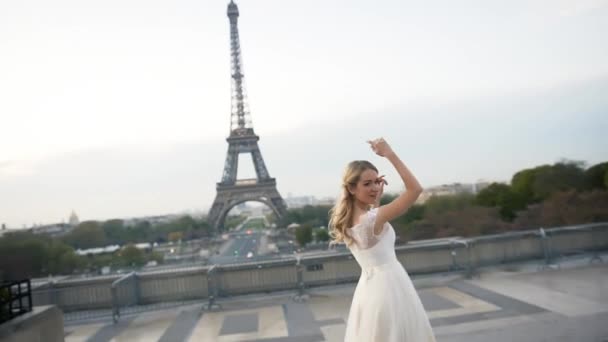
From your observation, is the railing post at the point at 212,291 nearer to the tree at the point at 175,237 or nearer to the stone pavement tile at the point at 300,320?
the stone pavement tile at the point at 300,320

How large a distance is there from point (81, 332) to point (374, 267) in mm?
6610

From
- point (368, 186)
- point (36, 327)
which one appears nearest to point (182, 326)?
point (36, 327)

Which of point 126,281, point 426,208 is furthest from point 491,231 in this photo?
point 126,281

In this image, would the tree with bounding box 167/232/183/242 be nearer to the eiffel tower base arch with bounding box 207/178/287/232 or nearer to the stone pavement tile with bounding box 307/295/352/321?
the eiffel tower base arch with bounding box 207/178/287/232

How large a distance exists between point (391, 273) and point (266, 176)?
166 feet

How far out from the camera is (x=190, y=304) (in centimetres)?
908

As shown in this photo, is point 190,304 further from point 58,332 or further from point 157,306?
point 58,332

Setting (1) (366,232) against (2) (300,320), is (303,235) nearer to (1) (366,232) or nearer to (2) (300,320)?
(2) (300,320)

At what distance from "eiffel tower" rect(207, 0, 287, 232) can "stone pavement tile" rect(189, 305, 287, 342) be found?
1728 inches

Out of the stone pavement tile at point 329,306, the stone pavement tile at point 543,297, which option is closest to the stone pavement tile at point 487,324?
the stone pavement tile at point 543,297

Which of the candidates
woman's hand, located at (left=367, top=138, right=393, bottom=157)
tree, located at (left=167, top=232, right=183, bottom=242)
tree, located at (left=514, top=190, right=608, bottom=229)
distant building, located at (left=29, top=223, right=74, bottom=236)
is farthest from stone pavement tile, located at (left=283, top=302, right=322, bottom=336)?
tree, located at (left=167, top=232, right=183, bottom=242)

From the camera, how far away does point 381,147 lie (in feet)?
8.32

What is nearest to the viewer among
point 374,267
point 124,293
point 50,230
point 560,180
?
point 374,267

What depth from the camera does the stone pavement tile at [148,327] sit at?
707 centimetres
